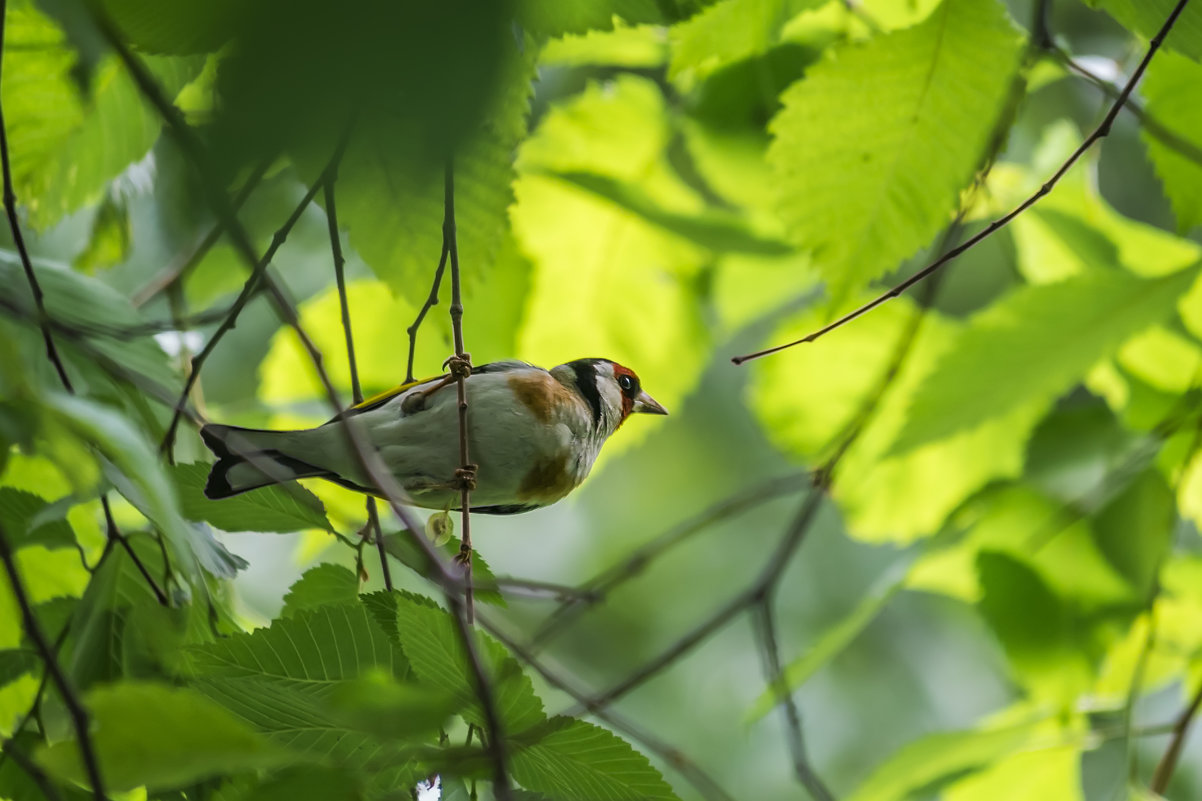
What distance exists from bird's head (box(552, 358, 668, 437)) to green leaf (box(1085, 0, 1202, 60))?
40.6 inches

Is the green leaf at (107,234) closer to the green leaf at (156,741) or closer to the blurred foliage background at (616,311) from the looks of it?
the blurred foliage background at (616,311)

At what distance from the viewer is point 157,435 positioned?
1.38 metres

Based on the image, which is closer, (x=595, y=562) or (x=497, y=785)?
(x=497, y=785)

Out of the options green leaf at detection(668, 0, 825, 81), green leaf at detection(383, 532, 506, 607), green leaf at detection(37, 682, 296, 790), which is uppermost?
green leaf at detection(668, 0, 825, 81)

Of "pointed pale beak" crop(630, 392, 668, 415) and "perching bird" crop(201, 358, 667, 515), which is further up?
"pointed pale beak" crop(630, 392, 668, 415)

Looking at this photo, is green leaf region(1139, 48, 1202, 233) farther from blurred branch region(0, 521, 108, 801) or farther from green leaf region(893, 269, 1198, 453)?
blurred branch region(0, 521, 108, 801)

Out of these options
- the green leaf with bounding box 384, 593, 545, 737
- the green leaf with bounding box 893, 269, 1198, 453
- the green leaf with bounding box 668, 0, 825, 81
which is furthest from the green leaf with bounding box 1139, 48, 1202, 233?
the green leaf with bounding box 384, 593, 545, 737

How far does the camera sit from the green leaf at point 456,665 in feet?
2.96

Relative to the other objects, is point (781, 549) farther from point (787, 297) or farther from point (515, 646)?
point (787, 297)

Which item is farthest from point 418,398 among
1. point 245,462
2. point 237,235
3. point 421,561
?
point 237,235

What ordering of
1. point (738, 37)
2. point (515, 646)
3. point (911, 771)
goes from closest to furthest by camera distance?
point (515, 646), point (738, 37), point (911, 771)

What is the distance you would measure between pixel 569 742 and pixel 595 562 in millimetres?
5160

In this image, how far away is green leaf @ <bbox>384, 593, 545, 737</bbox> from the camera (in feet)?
2.96

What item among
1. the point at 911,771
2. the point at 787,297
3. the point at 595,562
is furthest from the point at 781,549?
the point at 595,562
